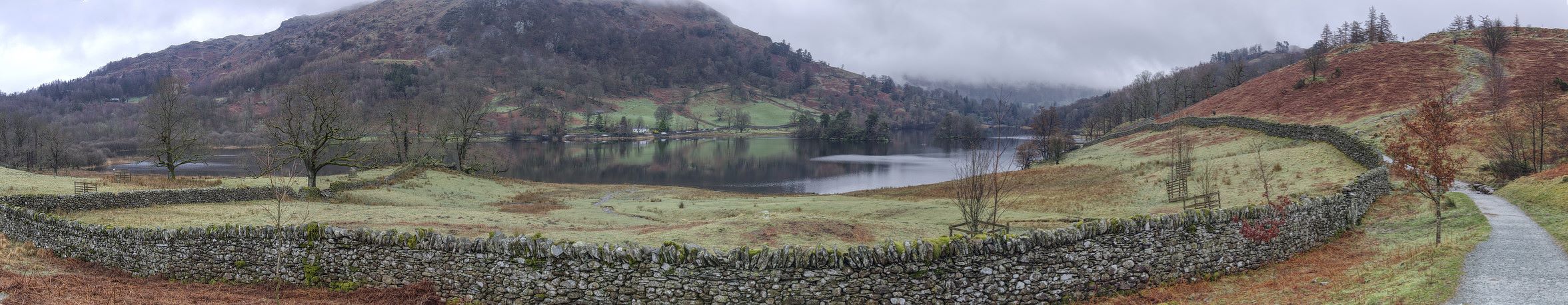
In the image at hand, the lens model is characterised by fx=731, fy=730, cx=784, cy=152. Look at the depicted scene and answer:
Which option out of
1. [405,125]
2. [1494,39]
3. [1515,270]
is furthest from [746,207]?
[1494,39]

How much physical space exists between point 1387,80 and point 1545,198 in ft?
189

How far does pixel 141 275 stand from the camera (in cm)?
1620

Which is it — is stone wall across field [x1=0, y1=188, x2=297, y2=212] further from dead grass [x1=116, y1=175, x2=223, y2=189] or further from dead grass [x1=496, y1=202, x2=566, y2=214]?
dead grass [x1=496, y1=202, x2=566, y2=214]

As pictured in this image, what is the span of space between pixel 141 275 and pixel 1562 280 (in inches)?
1063

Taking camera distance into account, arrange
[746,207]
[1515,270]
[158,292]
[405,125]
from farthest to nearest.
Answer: [405,125]
[746,207]
[158,292]
[1515,270]

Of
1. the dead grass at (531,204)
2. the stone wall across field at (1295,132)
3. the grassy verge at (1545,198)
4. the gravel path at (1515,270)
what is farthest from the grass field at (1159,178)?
the dead grass at (531,204)

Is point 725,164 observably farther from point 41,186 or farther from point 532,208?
point 41,186

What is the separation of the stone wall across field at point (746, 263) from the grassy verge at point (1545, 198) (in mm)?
6580

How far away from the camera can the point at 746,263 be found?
1155cm

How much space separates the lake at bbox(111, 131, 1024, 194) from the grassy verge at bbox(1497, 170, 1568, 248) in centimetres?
2166

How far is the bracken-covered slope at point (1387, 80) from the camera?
57469 millimetres

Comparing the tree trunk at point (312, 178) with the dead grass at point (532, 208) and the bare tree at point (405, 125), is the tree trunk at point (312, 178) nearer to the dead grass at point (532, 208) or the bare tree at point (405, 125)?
the dead grass at point (532, 208)

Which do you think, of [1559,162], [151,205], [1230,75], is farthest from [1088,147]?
[151,205]

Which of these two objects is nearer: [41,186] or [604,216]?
[604,216]
